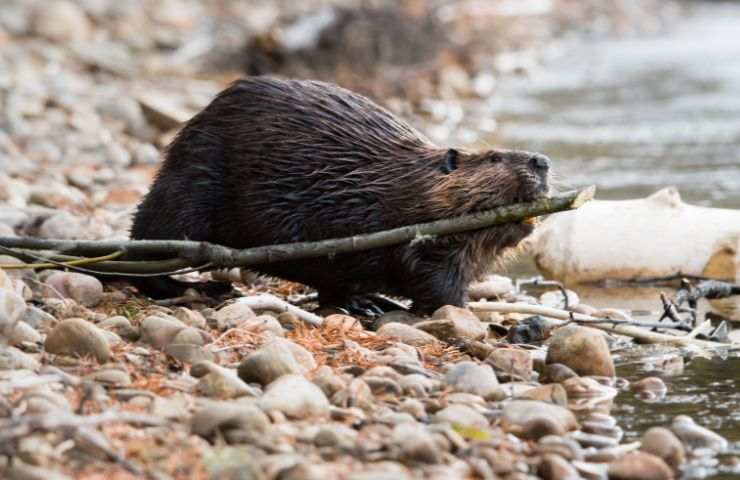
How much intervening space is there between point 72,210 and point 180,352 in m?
3.56

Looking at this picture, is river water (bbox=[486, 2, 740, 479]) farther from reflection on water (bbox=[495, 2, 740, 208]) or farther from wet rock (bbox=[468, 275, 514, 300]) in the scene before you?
wet rock (bbox=[468, 275, 514, 300])

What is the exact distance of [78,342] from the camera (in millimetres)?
4723

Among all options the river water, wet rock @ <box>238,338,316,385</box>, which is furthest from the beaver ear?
wet rock @ <box>238,338,316,385</box>

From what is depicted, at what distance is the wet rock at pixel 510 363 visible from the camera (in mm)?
5137

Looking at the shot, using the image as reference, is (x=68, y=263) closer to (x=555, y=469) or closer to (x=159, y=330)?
(x=159, y=330)

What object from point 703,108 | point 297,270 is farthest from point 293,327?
point 703,108

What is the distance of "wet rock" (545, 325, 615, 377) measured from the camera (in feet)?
17.3

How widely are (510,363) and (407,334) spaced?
0.44 m

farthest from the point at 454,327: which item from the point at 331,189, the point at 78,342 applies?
the point at 78,342

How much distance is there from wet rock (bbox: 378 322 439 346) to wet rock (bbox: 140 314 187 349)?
0.80 metres

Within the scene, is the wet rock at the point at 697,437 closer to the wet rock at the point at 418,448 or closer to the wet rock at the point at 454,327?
the wet rock at the point at 418,448

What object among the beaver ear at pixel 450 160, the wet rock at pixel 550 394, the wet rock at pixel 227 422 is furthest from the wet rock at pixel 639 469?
the beaver ear at pixel 450 160

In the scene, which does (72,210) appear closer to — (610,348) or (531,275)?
(531,275)

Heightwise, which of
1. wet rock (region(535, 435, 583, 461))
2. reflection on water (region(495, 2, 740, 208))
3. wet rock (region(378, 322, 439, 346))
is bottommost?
wet rock (region(535, 435, 583, 461))
